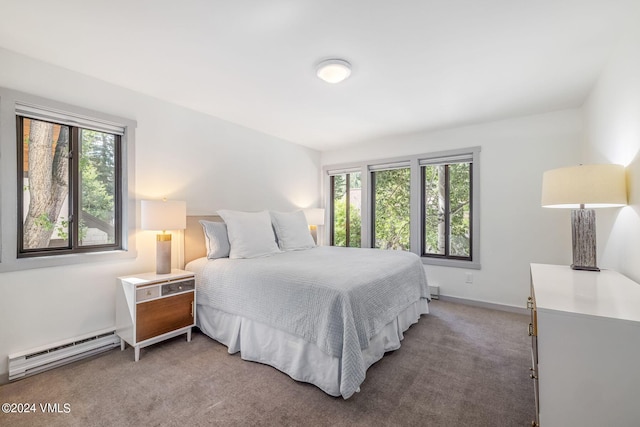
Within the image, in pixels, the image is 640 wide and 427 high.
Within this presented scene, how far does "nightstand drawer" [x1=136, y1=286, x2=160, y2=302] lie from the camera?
7.66 ft

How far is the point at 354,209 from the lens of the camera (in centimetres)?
509

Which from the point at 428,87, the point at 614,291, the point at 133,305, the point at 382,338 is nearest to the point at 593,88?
the point at 428,87

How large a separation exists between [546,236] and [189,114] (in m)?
4.38

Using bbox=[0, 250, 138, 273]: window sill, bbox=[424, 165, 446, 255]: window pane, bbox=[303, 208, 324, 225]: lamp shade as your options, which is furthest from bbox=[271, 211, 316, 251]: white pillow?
bbox=[424, 165, 446, 255]: window pane

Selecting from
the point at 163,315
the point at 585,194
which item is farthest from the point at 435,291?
the point at 163,315

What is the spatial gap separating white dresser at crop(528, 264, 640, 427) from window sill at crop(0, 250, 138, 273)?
3176mm

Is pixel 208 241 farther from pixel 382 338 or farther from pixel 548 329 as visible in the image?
pixel 548 329

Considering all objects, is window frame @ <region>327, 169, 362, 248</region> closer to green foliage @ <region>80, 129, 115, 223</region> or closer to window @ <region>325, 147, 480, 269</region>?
Result: window @ <region>325, 147, 480, 269</region>

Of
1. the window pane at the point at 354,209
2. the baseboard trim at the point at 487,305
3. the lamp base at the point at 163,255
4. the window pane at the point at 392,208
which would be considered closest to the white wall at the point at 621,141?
the baseboard trim at the point at 487,305

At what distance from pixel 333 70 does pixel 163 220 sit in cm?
200

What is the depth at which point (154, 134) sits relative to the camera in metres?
2.96

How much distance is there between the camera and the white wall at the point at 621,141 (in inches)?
66.3

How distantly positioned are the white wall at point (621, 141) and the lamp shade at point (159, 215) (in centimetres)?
338

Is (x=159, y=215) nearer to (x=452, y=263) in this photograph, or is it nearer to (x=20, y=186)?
(x=20, y=186)
